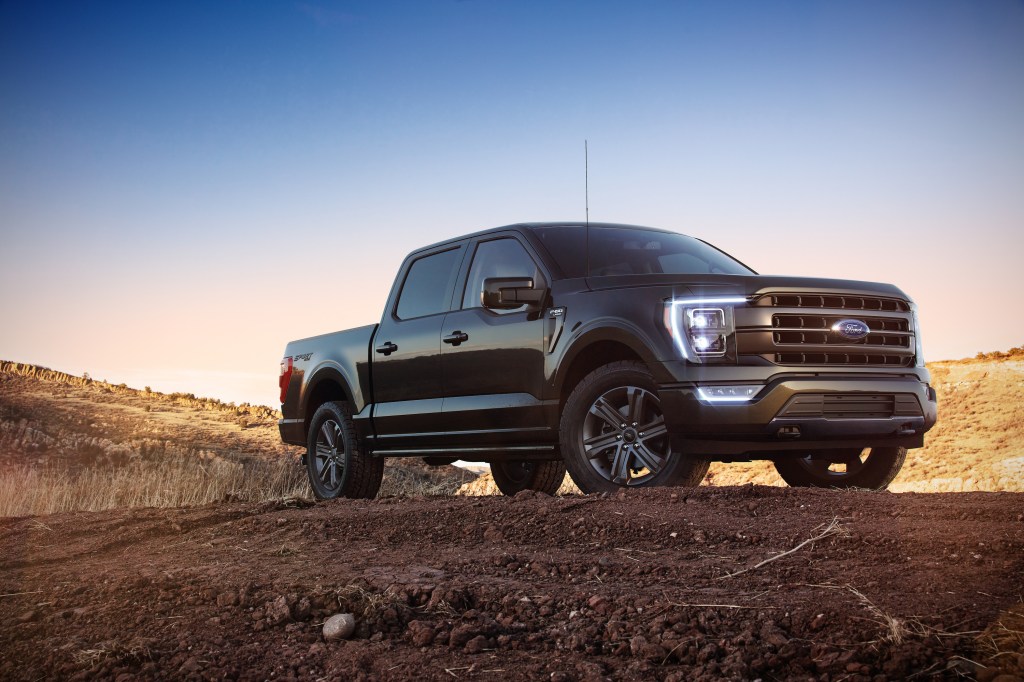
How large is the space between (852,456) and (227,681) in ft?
18.6

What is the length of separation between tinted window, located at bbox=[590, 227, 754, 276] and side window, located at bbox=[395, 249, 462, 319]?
1.38 m

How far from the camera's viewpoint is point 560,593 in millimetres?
4324

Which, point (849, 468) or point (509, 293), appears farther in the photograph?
point (849, 468)

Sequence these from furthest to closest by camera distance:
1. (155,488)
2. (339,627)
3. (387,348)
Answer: (155,488), (387,348), (339,627)

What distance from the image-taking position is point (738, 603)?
4.08m

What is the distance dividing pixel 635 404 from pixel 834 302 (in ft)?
5.05

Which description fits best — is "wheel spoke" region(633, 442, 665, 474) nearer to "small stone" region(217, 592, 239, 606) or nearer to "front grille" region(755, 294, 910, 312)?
"front grille" region(755, 294, 910, 312)

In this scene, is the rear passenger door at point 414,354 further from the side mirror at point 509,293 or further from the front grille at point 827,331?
the front grille at point 827,331

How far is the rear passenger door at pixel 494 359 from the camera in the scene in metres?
7.52

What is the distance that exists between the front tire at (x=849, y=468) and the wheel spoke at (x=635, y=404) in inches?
75.5

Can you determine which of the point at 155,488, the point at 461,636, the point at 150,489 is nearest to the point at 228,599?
the point at 461,636

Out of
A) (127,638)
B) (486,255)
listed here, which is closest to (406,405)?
(486,255)

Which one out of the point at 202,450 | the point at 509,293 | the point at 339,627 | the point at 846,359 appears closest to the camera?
the point at 339,627

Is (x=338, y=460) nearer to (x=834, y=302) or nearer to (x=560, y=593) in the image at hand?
(x=834, y=302)
